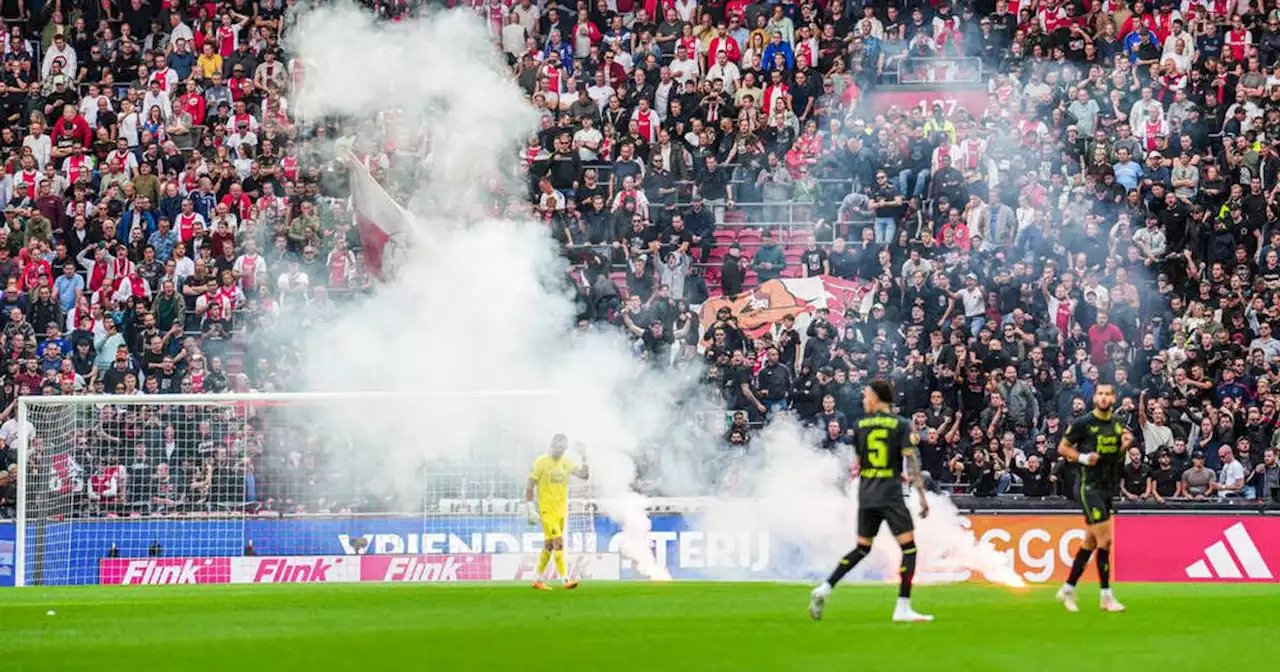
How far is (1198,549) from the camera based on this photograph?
81.2ft

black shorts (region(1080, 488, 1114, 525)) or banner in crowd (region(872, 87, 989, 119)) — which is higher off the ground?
banner in crowd (region(872, 87, 989, 119))

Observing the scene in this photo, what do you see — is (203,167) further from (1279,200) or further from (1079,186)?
(1279,200)

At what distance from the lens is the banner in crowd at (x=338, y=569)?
25.4 meters

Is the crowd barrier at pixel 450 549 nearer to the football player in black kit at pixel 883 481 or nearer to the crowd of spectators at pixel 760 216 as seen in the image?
the crowd of spectators at pixel 760 216

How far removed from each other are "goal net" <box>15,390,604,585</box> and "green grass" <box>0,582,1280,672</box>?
413 cm

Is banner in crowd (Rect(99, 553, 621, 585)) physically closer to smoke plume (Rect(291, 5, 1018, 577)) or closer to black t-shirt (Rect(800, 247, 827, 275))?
smoke plume (Rect(291, 5, 1018, 577))

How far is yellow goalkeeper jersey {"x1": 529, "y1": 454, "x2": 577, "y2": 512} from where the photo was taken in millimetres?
22172

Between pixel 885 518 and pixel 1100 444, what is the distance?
2.42 m

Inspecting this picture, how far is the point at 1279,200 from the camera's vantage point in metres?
28.5

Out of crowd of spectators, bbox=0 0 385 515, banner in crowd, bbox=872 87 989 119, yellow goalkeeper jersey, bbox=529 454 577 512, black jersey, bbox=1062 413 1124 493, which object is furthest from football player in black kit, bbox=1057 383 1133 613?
banner in crowd, bbox=872 87 989 119

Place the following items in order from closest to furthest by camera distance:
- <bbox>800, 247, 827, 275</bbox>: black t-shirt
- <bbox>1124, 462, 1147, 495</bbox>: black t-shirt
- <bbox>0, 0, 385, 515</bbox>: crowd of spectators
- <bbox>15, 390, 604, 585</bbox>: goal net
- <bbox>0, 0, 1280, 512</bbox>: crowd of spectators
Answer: <bbox>15, 390, 604, 585</bbox>: goal net < <bbox>1124, 462, 1147, 495</bbox>: black t-shirt < <bbox>0, 0, 385, 515</bbox>: crowd of spectators < <bbox>0, 0, 1280, 512</bbox>: crowd of spectators < <bbox>800, 247, 827, 275</bbox>: black t-shirt

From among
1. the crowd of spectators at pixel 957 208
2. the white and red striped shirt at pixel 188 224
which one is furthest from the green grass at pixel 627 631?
the white and red striped shirt at pixel 188 224

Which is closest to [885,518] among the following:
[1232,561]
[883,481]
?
[883,481]

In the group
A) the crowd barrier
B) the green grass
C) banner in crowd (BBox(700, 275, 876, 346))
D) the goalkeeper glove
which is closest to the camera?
the green grass
